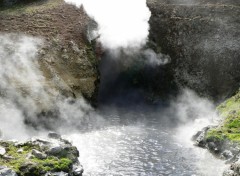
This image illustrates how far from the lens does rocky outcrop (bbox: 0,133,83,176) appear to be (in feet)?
105

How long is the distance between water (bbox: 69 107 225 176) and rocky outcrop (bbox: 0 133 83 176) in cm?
235

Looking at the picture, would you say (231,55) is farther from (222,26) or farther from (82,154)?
(82,154)

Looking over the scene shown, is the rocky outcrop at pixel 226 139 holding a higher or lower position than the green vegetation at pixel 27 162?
higher

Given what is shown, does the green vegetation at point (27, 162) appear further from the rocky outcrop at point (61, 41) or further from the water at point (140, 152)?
the rocky outcrop at point (61, 41)

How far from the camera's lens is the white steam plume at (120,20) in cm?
6069

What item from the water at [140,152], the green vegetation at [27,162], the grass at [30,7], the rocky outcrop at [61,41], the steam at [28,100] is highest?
the grass at [30,7]

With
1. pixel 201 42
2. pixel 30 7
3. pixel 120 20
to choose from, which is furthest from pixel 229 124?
pixel 30 7

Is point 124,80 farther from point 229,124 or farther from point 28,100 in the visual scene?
point 229,124

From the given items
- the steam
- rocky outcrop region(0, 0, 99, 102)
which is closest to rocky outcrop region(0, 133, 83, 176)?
the steam

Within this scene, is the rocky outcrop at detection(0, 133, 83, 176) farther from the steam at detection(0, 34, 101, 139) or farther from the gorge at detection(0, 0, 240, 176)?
the steam at detection(0, 34, 101, 139)

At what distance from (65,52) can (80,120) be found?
11.3 meters

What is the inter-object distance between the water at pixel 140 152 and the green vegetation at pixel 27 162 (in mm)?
3339

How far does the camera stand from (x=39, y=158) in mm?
34000

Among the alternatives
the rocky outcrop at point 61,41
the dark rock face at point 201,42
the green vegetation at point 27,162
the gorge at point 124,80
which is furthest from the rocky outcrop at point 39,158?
the dark rock face at point 201,42
